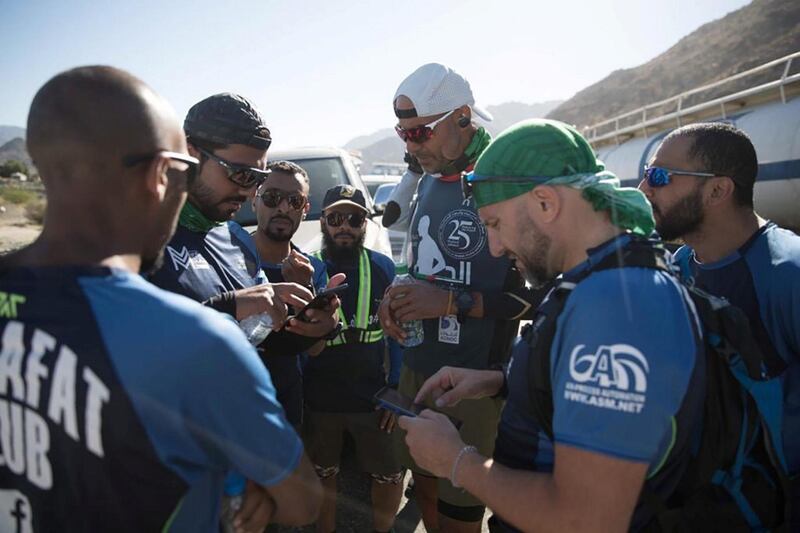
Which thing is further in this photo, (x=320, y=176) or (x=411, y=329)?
(x=320, y=176)

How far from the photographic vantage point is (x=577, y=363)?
1.30 metres

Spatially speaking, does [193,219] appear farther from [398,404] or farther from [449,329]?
[449,329]

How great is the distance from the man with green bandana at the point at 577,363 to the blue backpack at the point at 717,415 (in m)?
0.01

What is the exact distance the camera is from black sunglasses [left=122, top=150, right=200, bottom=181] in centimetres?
117

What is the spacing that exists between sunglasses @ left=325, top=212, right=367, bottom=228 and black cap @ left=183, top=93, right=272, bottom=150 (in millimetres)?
1550

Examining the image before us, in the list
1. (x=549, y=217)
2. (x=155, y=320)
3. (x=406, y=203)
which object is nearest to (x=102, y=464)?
(x=155, y=320)

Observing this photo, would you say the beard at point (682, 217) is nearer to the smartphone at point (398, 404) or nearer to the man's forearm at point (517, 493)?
the smartphone at point (398, 404)

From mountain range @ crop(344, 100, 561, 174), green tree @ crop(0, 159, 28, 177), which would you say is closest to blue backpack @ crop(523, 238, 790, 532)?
green tree @ crop(0, 159, 28, 177)

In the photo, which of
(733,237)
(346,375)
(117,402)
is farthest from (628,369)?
(346,375)

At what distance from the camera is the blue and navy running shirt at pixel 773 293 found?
78.2 inches

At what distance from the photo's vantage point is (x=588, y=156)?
5.41 ft

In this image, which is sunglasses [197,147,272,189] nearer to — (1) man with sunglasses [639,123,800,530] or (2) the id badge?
(2) the id badge

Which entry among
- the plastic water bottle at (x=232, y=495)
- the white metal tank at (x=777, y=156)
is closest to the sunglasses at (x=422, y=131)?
the plastic water bottle at (x=232, y=495)

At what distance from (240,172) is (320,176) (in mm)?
4056
